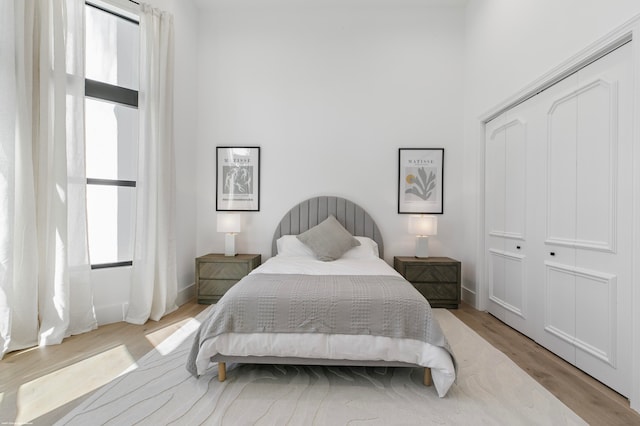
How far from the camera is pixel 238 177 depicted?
393 cm

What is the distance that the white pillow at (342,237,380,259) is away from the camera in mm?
3418

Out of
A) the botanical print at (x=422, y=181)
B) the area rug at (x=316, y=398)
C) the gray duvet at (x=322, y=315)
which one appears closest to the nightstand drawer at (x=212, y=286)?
the area rug at (x=316, y=398)

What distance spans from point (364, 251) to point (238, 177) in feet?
6.36

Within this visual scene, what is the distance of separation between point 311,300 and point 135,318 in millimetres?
2131

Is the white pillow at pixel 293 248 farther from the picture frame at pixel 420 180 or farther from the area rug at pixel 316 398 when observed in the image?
the area rug at pixel 316 398

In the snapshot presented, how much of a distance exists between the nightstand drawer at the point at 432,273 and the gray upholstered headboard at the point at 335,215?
486mm

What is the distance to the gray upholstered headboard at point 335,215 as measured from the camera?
3824 mm

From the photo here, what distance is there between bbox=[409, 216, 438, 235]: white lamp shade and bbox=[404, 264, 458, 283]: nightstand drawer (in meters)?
0.41

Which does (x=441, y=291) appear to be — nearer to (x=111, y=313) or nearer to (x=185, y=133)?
(x=111, y=313)

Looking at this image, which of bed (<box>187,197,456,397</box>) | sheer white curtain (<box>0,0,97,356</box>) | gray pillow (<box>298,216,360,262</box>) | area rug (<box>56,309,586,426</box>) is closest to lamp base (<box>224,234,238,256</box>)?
gray pillow (<box>298,216,360,262</box>)

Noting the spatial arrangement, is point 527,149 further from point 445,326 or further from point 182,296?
point 182,296

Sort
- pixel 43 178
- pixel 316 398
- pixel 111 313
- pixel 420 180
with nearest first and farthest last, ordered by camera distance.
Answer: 1. pixel 316 398
2. pixel 43 178
3. pixel 111 313
4. pixel 420 180

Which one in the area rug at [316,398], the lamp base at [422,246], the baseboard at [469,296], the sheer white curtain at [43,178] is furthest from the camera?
the lamp base at [422,246]

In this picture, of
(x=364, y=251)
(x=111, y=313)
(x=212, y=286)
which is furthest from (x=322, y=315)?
(x=111, y=313)
